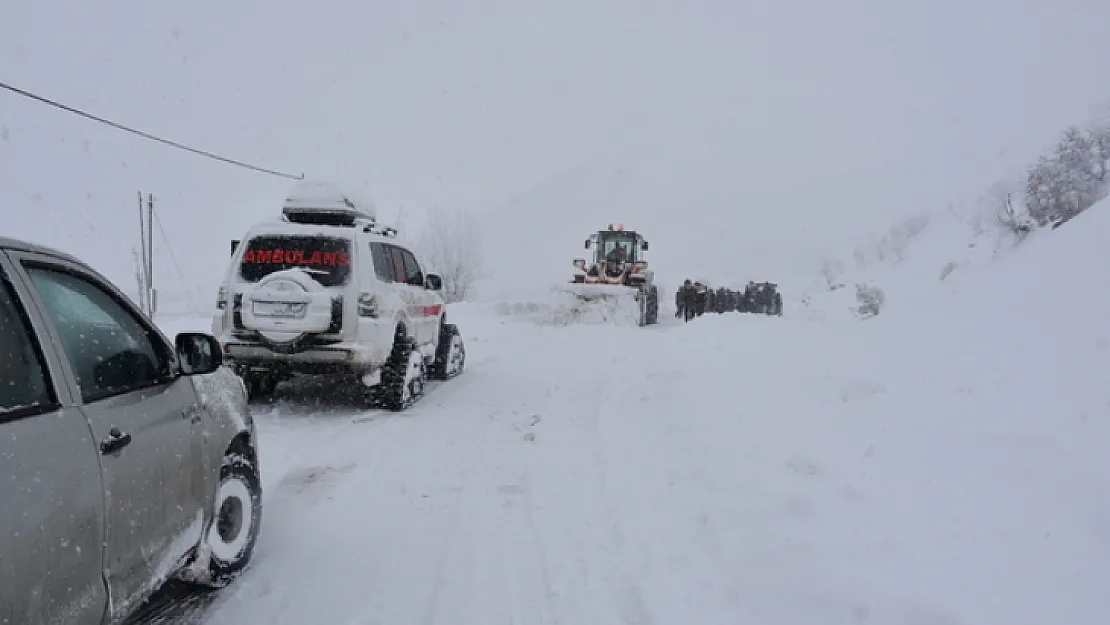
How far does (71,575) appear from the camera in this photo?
7.12 ft

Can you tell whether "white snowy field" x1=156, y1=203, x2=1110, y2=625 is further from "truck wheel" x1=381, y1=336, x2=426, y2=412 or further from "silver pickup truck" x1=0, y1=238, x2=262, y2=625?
"silver pickup truck" x1=0, y1=238, x2=262, y2=625

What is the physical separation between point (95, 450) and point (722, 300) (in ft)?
89.9

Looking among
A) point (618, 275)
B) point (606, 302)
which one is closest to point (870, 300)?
point (606, 302)

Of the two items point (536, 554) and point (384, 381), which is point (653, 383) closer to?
point (384, 381)

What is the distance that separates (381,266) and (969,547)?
6.45 meters

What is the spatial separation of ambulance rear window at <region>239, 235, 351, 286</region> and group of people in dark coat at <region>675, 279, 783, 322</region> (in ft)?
64.2

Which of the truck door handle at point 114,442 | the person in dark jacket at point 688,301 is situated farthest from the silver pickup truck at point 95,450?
the person in dark jacket at point 688,301

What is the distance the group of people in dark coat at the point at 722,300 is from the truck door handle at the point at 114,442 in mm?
23816

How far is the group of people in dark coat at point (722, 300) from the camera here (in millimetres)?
25703

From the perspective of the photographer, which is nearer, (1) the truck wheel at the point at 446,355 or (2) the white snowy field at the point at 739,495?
(2) the white snowy field at the point at 739,495

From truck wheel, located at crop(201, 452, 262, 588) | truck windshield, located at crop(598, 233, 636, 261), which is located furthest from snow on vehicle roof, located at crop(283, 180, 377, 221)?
truck windshield, located at crop(598, 233, 636, 261)

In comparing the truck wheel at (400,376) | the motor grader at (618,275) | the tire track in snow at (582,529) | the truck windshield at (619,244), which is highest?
the truck windshield at (619,244)

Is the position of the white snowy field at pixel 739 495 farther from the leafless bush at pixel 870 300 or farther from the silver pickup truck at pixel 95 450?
the leafless bush at pixel 870 300

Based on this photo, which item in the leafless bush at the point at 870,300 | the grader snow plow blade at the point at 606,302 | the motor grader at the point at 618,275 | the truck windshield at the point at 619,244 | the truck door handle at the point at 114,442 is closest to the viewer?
the truck door handle at the point at 114,442
